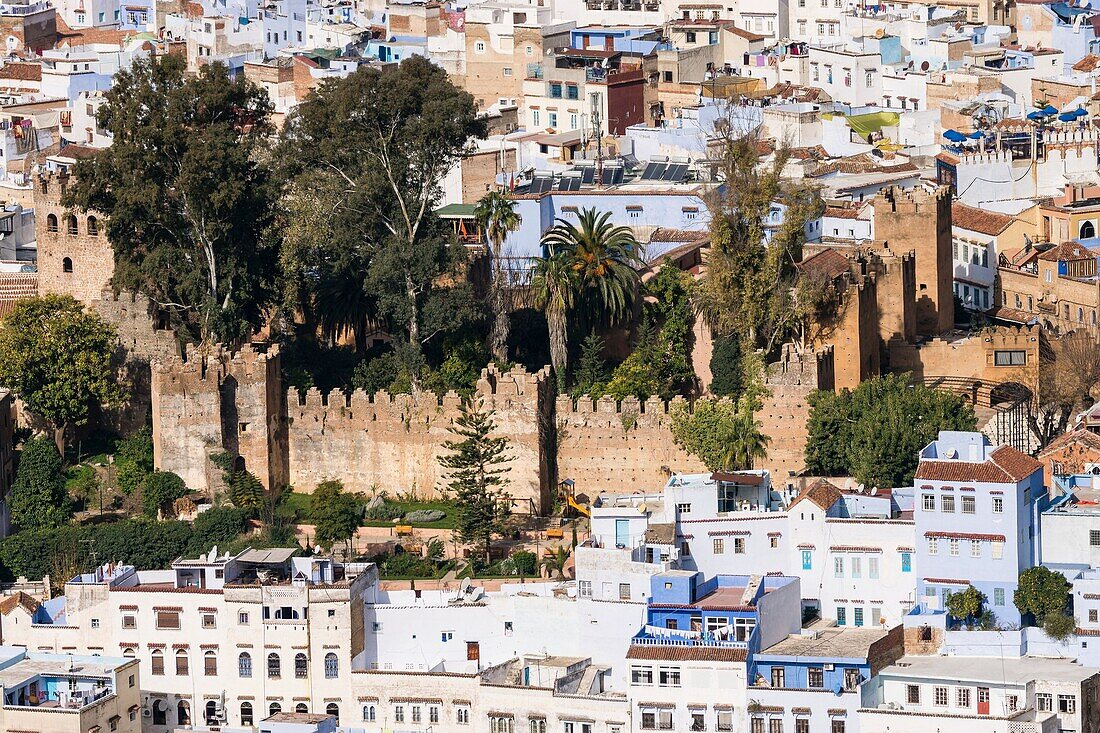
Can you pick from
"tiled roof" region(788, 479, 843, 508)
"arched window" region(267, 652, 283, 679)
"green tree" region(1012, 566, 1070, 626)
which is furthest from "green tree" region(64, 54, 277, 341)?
"green tree" region(1012, 566, 1070, 626)

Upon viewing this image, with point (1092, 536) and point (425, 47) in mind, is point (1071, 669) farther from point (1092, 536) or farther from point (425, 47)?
point (425, 47)

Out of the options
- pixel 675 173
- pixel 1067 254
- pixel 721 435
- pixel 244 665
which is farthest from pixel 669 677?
pixel 1067 254

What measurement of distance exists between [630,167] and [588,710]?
21.3 m

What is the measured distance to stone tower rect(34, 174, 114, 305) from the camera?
65250 millimetres

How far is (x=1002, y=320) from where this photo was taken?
70500mm

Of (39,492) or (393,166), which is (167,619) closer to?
(39,492)

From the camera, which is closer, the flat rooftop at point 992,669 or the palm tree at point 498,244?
the flat rooftop at point 992,669

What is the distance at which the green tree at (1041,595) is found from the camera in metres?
Result: 54.5

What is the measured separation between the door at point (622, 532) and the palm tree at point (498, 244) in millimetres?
6394

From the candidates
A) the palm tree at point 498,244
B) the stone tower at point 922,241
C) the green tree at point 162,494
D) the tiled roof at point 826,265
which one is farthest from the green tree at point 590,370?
the green tree at point 162,494

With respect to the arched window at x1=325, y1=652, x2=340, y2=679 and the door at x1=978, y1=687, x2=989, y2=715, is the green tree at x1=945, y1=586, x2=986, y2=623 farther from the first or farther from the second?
the arched window at x1=325, y1=652, x2=340, y2=679

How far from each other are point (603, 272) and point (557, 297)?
1.02 metres

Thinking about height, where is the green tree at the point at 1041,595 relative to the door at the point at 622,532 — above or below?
below

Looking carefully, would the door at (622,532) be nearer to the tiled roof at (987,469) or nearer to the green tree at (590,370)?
the green tree at (590,370)
